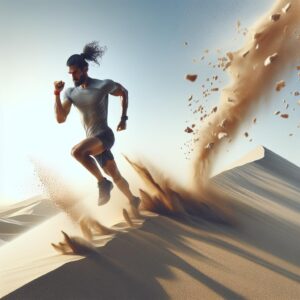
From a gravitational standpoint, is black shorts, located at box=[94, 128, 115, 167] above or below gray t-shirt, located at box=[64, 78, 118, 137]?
below

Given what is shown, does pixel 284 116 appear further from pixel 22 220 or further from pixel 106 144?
pixel 22 220

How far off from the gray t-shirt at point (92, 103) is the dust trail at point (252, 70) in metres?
2.57

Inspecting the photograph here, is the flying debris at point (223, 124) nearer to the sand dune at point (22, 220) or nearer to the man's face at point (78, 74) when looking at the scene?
the man's face at point (78, 74)

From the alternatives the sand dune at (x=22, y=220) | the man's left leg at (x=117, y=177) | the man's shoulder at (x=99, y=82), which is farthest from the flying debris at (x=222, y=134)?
the sand dune at (x=22, y=220)

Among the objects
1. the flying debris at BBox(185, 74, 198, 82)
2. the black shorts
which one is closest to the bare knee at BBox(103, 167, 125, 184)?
the black shorts

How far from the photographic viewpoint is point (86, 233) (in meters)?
3.68

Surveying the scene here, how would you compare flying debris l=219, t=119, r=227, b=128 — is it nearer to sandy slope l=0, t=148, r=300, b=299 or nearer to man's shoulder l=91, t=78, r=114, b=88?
sandy slope l=0, t=148, r=300, b=299

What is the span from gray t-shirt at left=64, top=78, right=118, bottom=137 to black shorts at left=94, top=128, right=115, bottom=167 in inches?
1.9

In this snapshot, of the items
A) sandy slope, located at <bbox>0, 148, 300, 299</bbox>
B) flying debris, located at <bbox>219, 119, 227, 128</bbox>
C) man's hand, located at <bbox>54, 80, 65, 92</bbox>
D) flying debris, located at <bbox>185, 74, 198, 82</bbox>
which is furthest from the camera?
flying debris, located at <bbox>219, 119, 227, 128</bbox>

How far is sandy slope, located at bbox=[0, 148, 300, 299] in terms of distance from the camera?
2.73 metres

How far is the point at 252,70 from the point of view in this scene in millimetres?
6160

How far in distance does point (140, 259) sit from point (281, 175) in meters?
13.8

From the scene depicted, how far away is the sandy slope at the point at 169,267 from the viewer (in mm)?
2732

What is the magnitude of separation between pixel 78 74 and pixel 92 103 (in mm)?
318
